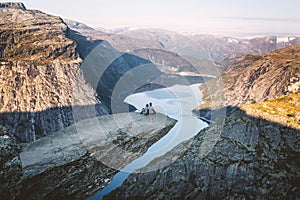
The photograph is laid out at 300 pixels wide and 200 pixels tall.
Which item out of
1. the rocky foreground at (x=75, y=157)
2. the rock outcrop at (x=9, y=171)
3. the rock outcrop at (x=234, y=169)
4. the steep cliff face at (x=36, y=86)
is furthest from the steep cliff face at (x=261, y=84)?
the rock outcrop at (x=9, y=171)

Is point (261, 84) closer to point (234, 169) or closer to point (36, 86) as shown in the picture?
point (36, 86)

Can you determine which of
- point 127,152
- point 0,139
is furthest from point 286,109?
point 0,139

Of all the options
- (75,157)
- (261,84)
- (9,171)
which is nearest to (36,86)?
(75,157)

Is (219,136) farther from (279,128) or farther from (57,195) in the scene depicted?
(57,195)

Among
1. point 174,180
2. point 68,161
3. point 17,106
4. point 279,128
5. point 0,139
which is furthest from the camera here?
point 17,106

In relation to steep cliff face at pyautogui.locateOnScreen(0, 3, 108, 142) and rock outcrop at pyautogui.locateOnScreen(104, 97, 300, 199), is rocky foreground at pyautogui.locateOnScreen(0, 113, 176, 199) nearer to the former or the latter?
rock outcrop at pyautogui.locateOnScreen(104, 97, 300, 199)

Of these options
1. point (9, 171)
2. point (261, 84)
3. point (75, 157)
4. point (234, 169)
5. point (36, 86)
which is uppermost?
point (9, 171)

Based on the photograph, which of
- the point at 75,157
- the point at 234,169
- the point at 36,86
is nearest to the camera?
the point at 75,157
